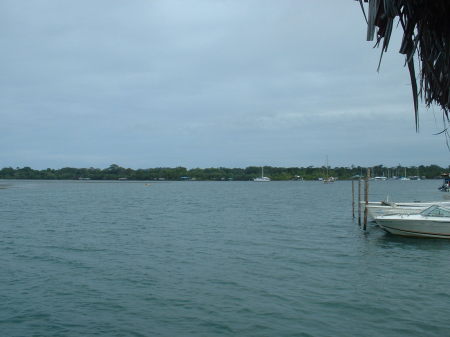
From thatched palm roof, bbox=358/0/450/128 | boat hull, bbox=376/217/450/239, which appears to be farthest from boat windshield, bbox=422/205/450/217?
thatched palm roof, bbox=358/0/450/128

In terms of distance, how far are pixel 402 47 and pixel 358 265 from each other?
18122 mm

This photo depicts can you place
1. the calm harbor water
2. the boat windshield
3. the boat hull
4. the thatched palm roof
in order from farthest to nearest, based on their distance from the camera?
1. the boat windshield
2. the boat hull
3. the calm harbor water
4. the thatched palm roof

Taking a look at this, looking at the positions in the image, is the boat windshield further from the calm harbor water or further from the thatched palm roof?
the thatched palm roof

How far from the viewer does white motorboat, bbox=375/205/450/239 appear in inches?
1033

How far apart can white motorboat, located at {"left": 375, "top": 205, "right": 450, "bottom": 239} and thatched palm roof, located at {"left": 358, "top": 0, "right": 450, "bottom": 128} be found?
24582 mm

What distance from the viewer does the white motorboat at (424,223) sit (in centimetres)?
2623

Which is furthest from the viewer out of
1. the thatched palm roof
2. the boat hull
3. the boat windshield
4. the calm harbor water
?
the boat windshield

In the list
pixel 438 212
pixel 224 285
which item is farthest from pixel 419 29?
pixel 438 212

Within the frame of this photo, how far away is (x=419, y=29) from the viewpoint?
3629 millimetres

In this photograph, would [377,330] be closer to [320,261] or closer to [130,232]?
[320,261]

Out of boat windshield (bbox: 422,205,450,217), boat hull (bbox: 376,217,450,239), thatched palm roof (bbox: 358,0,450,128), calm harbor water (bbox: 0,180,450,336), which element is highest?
thatched palm roof (bbox: 358,0,450,128)

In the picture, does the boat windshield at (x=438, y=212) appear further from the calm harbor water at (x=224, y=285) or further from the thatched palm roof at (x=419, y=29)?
the thatched palm roof at (x=419, y=29)

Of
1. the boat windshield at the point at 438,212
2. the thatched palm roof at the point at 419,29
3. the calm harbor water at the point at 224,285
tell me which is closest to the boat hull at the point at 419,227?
the calm harbor water at the point at 224,285

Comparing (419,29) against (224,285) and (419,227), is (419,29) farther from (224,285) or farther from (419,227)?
(419,227)
